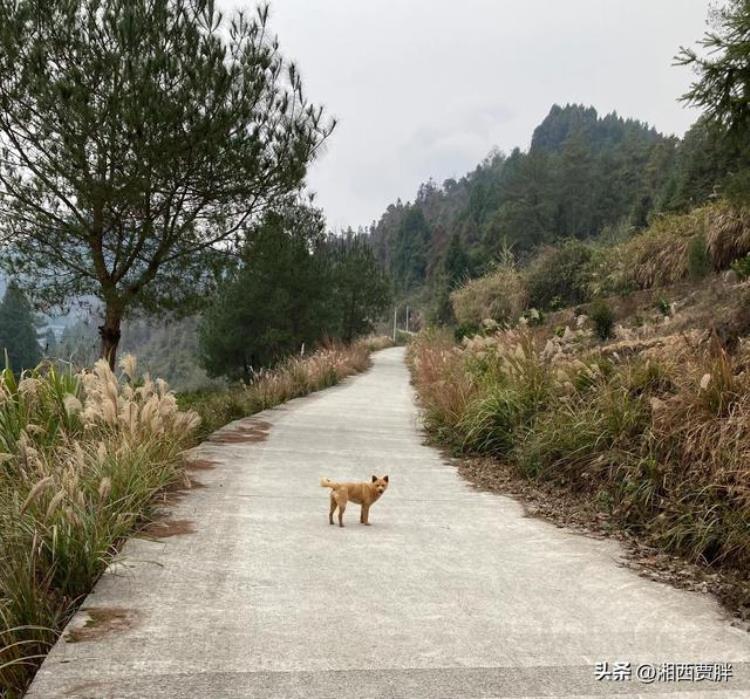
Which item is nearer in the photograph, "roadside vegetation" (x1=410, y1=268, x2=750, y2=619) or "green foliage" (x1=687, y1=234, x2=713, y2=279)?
"roadside vegetation" (x1=410, y1=268, x2=750, y2=619)

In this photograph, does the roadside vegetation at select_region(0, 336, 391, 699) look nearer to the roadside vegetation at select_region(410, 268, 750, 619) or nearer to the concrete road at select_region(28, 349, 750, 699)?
the concrete road at select_region(28, 349, 750, 699)

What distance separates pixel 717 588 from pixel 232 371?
33.9 metres

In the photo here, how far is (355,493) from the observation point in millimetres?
5160

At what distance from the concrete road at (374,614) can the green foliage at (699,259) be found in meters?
8.13

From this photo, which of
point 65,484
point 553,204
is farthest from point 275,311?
point 553,204

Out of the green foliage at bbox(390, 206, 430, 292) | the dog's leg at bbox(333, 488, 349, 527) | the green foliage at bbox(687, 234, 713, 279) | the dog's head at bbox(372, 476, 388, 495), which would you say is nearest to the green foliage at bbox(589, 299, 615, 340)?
the green foliage at bbox(687, 234, 713, 279)

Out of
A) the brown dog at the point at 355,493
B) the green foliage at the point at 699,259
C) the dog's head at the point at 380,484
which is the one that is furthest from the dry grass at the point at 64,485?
the green foliage at the point at 699,259

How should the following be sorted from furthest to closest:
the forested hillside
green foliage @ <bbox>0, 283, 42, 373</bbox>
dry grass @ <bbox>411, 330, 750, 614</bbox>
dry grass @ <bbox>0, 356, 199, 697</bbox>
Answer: green foliage @ <bbox>0, 283, 42, 373</bbox> < the forested hillside < dry grass @ <bbox>411, 330, 750, 614</bbox> < dry grass @ <bbox>0, 356, 199, 697</bbox>

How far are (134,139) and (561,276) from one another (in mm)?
13525

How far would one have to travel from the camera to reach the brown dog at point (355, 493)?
16.6 feet

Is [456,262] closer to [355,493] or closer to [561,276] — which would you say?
[561,276]

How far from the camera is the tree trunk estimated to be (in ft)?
40.2

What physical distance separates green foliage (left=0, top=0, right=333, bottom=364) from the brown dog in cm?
680

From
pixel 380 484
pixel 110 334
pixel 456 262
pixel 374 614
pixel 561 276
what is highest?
pixel 456 262
